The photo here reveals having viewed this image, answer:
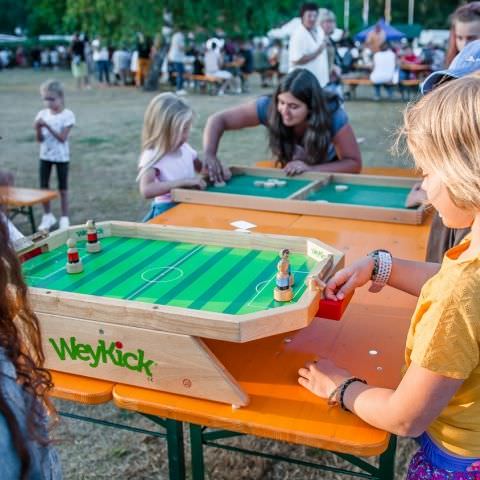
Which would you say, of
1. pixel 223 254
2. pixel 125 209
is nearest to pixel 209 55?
pixel 125 209

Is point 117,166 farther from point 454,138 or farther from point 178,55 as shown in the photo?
point 178,55

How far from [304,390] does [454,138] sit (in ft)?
2.23

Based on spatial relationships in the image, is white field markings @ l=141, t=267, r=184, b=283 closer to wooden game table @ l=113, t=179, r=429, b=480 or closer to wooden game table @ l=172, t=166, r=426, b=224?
wooden game table @ l=113, t=179, r=429, b=480

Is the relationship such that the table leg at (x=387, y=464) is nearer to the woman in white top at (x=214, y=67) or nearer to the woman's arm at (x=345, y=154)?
the woman's arm at (x=345, y=154)

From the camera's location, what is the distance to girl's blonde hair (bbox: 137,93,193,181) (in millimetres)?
3207

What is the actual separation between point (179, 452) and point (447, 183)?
1.07 meters

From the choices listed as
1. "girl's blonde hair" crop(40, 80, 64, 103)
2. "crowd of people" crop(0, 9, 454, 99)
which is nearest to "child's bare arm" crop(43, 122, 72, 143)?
"girl's blonde hair" crop(40, 80, 64, 103)

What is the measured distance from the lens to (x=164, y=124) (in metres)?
3.23

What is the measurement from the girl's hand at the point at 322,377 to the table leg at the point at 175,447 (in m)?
0.41

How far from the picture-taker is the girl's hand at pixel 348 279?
60.2 inches

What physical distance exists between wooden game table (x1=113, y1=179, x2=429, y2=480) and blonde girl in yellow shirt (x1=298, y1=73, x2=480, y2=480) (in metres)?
0.06

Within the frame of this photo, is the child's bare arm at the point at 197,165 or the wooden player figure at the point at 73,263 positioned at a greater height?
the wooden player figure at the point at 73,263

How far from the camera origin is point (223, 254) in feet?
6.03

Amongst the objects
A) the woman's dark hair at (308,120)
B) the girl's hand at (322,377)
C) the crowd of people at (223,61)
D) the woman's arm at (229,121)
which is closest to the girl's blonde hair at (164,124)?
the woman's arm at (229,121)
